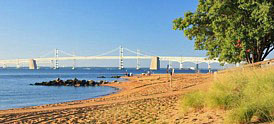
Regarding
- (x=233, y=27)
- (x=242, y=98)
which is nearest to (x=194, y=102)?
(x=242, y=98)

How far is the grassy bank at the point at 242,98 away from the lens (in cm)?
509

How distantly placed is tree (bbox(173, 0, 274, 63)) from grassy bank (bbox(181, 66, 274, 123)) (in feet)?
11.2

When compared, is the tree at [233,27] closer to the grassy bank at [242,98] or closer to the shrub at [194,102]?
the grassy bank at [242,98]

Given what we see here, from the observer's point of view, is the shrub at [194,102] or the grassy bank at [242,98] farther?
the shrub at [194,102]

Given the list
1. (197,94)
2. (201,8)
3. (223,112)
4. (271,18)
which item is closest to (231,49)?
(271,18)

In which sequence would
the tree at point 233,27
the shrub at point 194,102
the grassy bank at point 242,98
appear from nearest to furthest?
the grassy bank at point 242,98 < the shrub at point 194,102 < the tree at point 233,27

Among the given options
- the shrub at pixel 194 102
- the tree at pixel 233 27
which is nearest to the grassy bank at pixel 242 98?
the shrub at pixel 194 102

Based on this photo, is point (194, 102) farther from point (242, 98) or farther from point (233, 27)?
point (233, 27)

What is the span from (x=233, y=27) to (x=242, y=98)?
19.4ft

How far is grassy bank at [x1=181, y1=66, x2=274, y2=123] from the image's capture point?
16.7 ft

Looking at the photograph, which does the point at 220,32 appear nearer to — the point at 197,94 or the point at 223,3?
the point at 223,3

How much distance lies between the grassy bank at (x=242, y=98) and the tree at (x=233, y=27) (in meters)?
3.41

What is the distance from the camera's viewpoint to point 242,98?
244 inches

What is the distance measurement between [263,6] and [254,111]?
21.1ft
